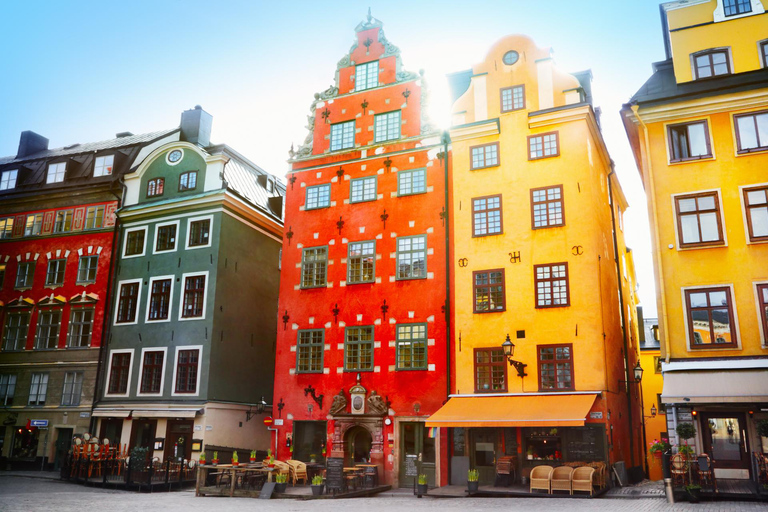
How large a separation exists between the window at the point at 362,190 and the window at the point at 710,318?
13.0 m

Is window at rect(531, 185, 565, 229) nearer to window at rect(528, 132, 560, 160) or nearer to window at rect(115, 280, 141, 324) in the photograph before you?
window at rect(528, 132, 560, 160)

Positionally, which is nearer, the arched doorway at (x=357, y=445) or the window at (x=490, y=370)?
the window at (x=490, y=370)

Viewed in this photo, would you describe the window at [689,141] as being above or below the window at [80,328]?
above

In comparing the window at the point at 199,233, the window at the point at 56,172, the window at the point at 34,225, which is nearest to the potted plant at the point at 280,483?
the window at the point at 199,233

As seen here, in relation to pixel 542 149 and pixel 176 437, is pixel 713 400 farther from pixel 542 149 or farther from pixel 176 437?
pixel 176 437

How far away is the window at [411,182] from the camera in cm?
2703

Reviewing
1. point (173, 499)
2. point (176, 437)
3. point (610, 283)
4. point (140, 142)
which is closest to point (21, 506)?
point (173, 499)

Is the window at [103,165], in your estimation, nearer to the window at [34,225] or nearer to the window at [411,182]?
the window at [34,225]

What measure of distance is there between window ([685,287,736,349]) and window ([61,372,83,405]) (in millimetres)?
27176

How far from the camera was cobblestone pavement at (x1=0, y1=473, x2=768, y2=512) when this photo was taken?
16344 millimetres

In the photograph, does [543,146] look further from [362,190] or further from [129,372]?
[129,372]

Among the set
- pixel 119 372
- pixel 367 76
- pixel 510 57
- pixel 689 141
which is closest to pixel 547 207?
pixel 689 141

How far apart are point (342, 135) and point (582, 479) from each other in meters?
17.5

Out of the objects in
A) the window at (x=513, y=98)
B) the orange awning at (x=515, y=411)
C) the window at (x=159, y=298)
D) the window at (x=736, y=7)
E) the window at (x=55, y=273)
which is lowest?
the orange awning at (x=515, y=411)
